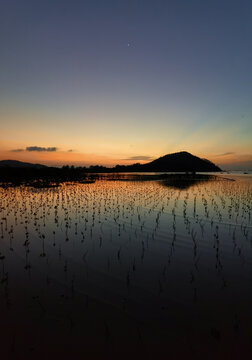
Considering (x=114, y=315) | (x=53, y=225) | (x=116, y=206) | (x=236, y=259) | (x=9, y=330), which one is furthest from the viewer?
(x=116, y=206)

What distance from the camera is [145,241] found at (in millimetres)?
10672

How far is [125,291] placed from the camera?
20.5ft

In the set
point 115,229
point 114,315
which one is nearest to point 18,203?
point 115,229

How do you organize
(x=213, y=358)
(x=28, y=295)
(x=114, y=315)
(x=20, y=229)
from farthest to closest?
(x=20, y=229) < (x=28, y=295) < (x=114, y=315) < (x=213, y=358)

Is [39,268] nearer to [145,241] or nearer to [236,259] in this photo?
[145,241]

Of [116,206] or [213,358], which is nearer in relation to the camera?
[213,358]

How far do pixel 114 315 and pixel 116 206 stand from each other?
14.4 m

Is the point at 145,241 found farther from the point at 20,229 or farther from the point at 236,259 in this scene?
the point at 20,229

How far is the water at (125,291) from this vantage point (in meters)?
4.46

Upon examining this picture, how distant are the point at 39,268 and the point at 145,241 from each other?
5.06 metres

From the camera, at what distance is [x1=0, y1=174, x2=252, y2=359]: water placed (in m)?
4.46

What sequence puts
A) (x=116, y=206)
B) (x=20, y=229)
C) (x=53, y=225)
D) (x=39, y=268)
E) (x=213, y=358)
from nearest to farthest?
1. (x=213, y=358)
2. (x=39, y=268)
3. (x=20, y=229)
4. (x=53, y=225)
5. (x=116, y=206)

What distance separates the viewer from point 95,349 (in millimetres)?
4324

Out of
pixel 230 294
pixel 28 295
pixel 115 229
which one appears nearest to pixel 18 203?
pixel 115 229
